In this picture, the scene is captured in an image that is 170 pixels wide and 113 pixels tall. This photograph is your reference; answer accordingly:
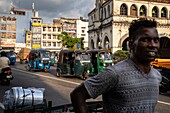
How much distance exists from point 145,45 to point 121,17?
4004cm

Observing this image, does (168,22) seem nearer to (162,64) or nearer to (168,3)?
(168,3)

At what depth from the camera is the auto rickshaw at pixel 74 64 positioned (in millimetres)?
17048

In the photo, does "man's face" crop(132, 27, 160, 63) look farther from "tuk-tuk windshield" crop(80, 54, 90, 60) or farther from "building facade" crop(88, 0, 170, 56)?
"building facade" crop(88, 0, 170, 56)

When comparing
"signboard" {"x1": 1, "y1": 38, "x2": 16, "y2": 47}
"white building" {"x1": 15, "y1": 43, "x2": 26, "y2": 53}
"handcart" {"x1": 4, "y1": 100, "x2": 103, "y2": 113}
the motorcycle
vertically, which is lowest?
the motorcycle

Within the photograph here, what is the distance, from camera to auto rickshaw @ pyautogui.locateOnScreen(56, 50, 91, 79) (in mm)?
17048

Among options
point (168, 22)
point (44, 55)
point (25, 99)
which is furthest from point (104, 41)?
point (25, 99)

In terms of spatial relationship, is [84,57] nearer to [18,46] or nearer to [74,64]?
[74,64]

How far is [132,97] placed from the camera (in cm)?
190

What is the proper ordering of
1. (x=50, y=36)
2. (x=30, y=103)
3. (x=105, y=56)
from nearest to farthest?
(x=30, y=103)
(x=105, y=56)
(x=50, y=36)

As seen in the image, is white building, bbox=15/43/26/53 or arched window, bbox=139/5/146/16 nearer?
arched window, bbox=139/5/146/16

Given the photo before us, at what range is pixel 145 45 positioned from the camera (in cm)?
197

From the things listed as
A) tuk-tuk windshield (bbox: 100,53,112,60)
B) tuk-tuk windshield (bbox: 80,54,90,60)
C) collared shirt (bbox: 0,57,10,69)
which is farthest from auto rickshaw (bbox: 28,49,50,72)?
collared shirt (bbox: 0,57,10,69)

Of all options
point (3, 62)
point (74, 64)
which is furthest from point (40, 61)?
point (3, 62)

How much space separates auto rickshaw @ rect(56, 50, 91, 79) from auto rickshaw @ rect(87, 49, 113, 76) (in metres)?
0.62
